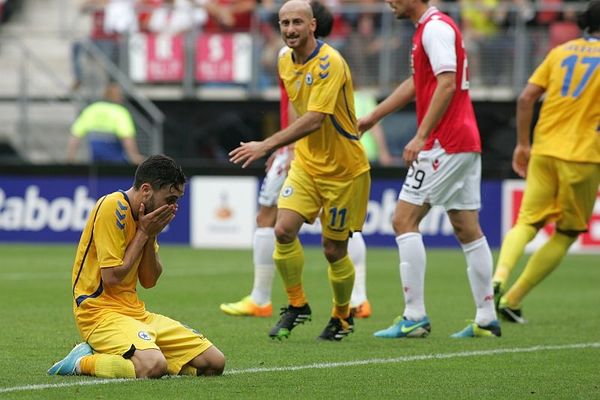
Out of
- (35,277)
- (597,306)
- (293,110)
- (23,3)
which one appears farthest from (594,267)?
(23,3)

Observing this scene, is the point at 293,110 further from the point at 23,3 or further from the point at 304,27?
the point at 23,3

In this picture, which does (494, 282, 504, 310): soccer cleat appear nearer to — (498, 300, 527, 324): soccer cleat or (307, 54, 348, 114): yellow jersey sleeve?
(498, 300, 527, 324): soccer cleat

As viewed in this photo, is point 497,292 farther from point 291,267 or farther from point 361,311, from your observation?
point 291,267

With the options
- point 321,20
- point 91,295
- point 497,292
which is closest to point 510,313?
point 497,292

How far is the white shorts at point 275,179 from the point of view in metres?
10.6

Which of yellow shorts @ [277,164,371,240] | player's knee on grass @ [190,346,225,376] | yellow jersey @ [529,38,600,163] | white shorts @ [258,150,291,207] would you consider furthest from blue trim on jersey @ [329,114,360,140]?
player's knee on grass @ [190,346,225,376]

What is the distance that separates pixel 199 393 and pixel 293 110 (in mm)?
3675

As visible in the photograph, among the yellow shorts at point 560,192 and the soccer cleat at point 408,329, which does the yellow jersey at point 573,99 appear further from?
the soccer cleat at point 408,329

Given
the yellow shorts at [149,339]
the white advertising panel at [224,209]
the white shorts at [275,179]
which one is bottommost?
the white advertising panel at [224,209]

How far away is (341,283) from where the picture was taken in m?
8.98

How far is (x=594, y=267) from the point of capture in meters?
16.8

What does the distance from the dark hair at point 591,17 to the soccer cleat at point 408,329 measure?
2650mm

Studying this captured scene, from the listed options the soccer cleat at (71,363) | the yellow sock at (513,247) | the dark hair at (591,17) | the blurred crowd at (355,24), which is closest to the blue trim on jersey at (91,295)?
the soccer cleat at (71,363)

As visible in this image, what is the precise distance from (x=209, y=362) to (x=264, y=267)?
12.1 feet
